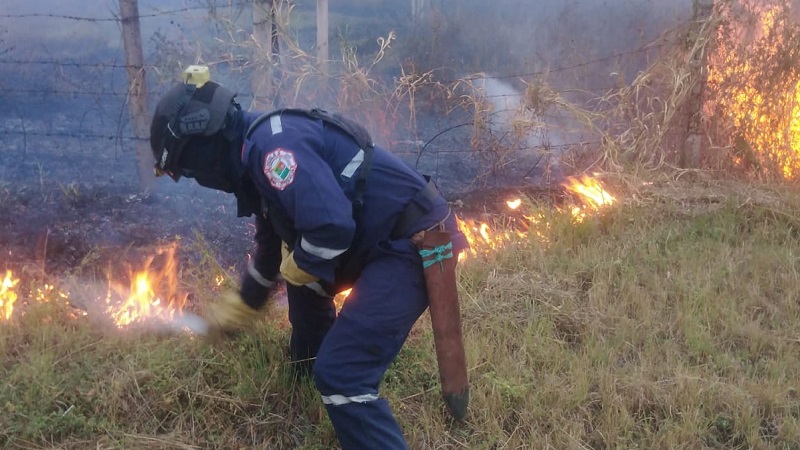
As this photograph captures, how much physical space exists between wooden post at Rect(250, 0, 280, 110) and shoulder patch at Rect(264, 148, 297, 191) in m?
3.23

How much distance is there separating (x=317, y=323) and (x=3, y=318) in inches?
64.7

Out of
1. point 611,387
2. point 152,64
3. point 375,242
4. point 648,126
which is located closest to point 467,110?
point 648,126

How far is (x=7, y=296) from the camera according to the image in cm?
394

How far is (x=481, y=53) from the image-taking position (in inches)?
375

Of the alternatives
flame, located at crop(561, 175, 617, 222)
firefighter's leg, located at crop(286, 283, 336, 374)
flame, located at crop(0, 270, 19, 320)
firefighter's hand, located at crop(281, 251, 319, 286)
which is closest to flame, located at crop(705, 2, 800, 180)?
flame, located at crop(561, 175, 617, 222)

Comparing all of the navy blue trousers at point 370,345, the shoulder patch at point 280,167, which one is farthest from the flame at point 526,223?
the shoulder patch at point 280,167

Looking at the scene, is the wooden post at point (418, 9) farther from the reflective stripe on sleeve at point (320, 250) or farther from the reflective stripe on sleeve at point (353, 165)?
the reflective stripe on sleeve at point (320, 250)

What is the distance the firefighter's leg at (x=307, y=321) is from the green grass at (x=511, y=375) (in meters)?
0.09

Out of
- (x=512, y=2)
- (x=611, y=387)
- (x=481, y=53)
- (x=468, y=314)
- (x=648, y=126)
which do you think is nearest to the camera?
(x=611, y=387)

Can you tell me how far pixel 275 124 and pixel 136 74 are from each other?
3.49 meters

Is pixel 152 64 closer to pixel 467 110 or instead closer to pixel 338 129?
pixel 467 110

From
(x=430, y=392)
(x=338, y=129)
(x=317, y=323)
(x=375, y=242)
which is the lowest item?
(x=430, y=392)

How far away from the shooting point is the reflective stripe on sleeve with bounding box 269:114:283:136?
2.70 meters

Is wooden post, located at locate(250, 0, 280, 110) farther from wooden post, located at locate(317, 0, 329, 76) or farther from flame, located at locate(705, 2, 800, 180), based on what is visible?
flame, located at locate(705, 2, 800, 180)
